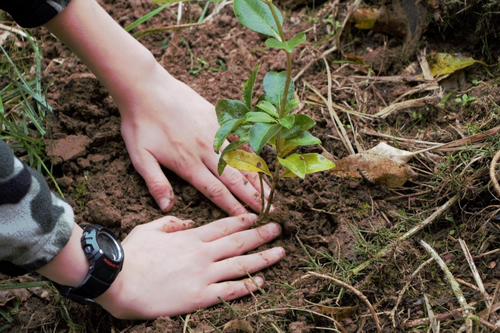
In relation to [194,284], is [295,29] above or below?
above

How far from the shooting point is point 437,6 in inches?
82.6

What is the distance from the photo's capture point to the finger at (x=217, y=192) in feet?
6.27

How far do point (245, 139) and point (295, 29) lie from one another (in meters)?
1.23

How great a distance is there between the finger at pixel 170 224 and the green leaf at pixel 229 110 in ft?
1.66

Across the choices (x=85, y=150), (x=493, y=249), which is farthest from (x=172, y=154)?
(x=493, y=249)

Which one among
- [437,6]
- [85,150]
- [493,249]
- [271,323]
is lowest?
[493,249]

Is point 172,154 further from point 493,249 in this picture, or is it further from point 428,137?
point 493,249

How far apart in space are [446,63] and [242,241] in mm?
1208

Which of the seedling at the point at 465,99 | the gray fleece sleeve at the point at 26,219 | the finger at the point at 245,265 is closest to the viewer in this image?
the gray fleece sleeve at the point at 26,219

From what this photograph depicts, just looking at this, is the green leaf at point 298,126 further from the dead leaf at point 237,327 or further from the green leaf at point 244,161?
the dead leaf at point 237,327

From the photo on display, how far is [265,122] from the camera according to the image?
143 centimetres

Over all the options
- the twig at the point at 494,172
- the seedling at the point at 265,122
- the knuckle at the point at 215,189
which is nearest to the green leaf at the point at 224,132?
the seedling at the point at 265,122

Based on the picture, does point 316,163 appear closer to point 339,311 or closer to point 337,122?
point 339,311

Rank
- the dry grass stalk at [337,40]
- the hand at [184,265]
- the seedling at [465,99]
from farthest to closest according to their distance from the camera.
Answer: the dry grass stalk at [337,40] < the seedling at [465,99] < the hand at [184,265]
